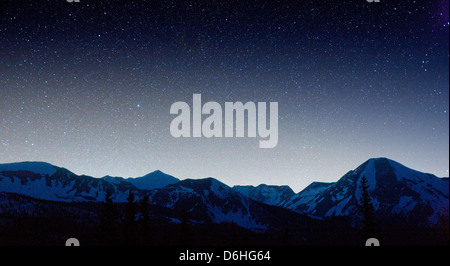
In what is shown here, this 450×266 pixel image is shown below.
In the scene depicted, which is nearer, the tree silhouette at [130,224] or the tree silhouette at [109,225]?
the tree silhouette at [109,225]

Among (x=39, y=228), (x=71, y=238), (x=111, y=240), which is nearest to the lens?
(x=71, y=238)

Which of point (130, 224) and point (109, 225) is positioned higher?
point (109, 225)

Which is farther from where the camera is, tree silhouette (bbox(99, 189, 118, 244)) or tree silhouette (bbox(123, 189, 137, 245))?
tree silhouette (bbox(123, 189, 137, 245))

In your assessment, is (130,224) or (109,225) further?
(130,224)
